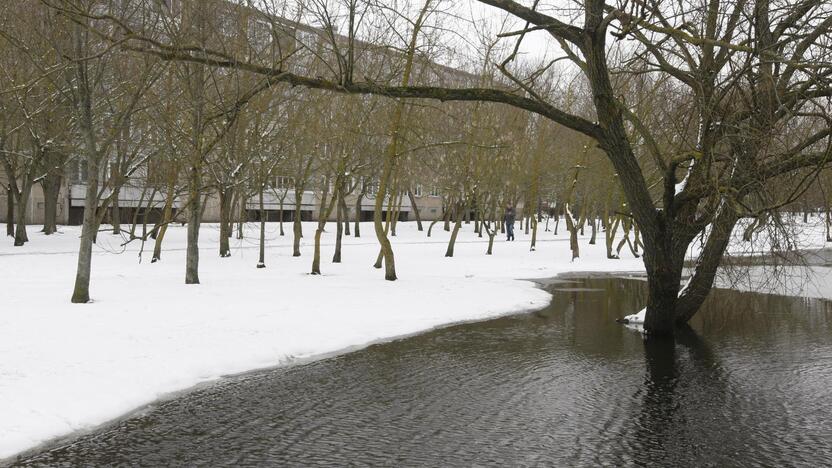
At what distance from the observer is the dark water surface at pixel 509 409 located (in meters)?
6.59

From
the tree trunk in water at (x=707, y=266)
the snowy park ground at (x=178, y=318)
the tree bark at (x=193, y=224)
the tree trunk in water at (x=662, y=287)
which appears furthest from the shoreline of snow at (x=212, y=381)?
the tree bark at (x=193, y=224)

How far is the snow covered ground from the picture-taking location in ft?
26.1

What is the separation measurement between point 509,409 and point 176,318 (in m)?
6.84

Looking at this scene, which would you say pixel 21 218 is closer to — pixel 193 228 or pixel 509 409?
pixel 193 228

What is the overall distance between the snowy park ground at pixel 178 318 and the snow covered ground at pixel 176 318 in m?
0.02

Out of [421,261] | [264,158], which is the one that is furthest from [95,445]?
[421,261]

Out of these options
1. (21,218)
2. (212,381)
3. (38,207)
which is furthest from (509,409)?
(38,207)

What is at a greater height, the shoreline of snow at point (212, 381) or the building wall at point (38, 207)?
the building wall at point (38, 207)

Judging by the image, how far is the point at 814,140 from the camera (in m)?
10.3

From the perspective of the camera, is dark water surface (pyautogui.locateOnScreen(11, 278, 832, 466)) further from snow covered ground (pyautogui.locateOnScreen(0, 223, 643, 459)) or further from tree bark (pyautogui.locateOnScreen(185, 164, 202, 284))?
tree bark (pyautogui.locateOnScreen(185, 164, 202, 284))

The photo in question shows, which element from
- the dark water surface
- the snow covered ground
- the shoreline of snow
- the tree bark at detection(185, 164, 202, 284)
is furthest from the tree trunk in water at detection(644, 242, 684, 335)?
the tree bark at detection(185, 164, 202, 284)

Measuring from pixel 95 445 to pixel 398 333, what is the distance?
22.6 ft

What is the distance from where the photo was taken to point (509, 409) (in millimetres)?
8156

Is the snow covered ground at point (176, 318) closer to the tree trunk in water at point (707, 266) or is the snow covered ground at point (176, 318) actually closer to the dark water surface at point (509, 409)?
the dark water surface at point (509, 409)
